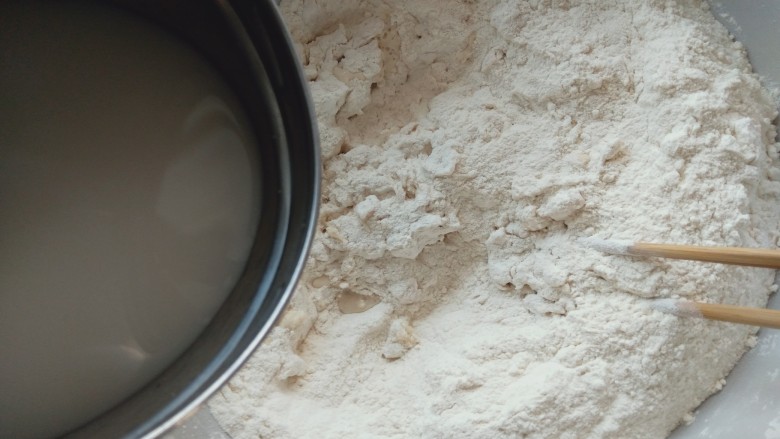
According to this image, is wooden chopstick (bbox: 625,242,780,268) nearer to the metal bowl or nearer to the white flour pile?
the white flour pile

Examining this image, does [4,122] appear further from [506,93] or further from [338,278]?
[506,93]

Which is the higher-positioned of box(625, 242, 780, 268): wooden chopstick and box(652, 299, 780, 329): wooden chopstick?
box(625, 242, 780, 268): wooden chopstick

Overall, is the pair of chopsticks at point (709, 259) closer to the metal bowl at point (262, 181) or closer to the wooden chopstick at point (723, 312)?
the wooden chopstick at point (723, 312)

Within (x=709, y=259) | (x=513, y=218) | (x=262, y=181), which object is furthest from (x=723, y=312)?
(x=262, y=181)

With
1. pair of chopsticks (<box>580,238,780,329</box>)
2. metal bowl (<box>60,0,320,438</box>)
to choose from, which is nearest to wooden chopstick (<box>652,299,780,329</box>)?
pair of chopsticks (<box>580,238,780,329</box>)

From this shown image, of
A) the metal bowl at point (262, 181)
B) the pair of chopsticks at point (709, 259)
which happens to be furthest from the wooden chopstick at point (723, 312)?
the metal bowl at point (262, 181)

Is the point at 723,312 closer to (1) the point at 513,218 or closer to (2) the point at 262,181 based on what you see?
(1) the point at 513,218

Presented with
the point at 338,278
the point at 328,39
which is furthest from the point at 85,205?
the point at 328,39
